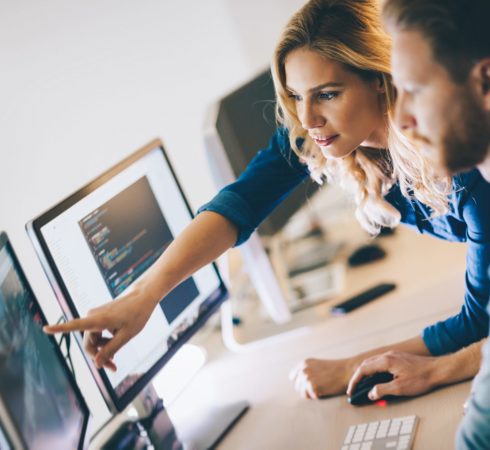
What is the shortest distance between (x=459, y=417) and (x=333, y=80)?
618 millimetres

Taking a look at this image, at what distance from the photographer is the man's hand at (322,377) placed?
1.42m

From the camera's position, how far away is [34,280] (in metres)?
1.70

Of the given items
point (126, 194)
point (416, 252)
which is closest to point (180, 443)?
point (126, 194)

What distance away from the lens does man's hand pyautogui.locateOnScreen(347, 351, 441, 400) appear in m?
1.30

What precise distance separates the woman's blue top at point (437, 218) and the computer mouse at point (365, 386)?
0.12 meters

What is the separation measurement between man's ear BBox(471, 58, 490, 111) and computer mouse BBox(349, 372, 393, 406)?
1.99 ft

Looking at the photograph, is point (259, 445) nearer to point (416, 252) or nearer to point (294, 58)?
point (294, 58)

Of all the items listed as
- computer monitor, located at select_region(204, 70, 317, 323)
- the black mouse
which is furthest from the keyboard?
the black mouse

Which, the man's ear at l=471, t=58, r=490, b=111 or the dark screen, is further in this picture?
the dark screen

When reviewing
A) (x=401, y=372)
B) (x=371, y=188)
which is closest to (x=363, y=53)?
(x=371, y=188)

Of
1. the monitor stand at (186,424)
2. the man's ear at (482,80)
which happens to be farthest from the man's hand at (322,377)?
the man's ear at (482,80)

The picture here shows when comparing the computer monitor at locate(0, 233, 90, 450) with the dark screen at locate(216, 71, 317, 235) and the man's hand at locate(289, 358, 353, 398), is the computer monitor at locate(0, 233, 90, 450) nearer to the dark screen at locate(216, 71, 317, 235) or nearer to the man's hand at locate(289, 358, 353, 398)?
the man's hand at locate(289, 358, 353, 398)

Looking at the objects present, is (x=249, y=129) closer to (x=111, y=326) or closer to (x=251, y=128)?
(x=251, y=128)

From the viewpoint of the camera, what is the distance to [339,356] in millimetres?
1581
